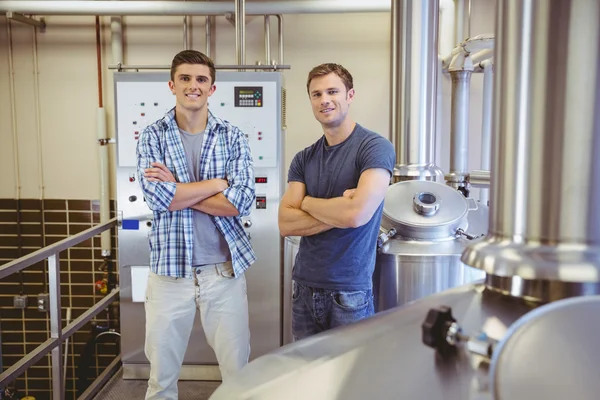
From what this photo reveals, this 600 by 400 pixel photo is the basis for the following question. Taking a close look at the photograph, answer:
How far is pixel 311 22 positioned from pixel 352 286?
2588 millimetres

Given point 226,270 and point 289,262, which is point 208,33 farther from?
point 226,270

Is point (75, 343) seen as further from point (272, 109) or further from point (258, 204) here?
point (272, 109)

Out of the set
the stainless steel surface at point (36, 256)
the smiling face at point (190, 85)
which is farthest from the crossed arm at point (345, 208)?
the stainless steel surface at point (36, 256)

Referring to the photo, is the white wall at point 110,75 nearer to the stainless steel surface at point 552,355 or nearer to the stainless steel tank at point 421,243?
the stainless steel tank at point 421,243

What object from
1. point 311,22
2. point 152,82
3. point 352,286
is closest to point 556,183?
point 352,286

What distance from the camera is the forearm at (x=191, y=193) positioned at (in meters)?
2.12

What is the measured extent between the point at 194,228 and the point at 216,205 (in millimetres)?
132

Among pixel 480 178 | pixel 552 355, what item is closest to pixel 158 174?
pixel 552 355

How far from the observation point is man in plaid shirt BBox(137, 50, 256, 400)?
216cm

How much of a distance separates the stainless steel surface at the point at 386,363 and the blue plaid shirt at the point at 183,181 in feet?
4.78

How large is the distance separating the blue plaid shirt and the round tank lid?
1.89 ft

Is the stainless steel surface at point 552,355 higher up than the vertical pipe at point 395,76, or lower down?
lower down

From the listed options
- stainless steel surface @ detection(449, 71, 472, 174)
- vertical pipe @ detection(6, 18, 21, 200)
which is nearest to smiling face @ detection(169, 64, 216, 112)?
stainless steel surface @ detection(449, 71, 472, 174)

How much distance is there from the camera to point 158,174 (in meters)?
2.15
